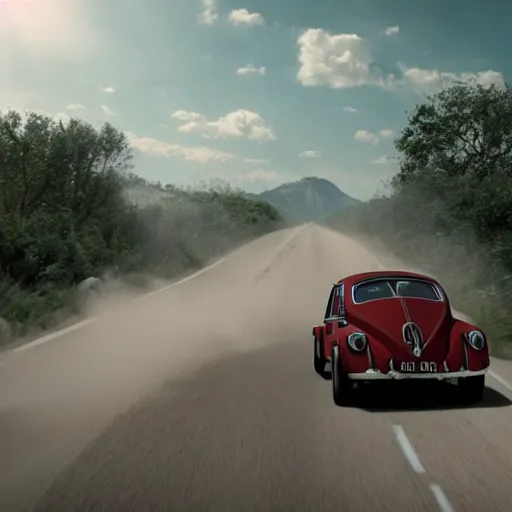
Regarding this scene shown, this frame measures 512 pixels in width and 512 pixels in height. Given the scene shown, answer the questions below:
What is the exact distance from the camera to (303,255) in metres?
37.3

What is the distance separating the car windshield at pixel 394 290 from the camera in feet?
30.2

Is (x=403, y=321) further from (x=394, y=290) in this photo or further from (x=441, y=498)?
(x=441, y=498)

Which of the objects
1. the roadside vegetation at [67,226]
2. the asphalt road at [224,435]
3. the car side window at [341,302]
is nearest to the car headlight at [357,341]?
the asphalt road at [224,435]

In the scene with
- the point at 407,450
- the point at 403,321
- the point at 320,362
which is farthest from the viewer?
the point at 320,362

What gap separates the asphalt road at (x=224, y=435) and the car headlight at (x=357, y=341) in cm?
70

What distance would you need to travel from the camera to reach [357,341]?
27.4 ft

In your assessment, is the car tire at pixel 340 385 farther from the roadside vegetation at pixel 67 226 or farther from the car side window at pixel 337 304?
the roadside vegetation at pixel 67 226

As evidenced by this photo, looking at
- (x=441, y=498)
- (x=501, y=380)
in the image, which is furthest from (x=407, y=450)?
(x=501, y=380)

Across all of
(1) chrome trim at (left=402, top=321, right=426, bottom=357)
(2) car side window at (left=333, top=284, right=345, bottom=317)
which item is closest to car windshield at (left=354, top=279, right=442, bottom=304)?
(2) car side window at (left=333, top=284, right=345, bottom=317)

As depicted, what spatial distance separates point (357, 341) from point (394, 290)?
121cm

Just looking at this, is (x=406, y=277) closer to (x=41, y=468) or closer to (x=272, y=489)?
(x=272, y=489)

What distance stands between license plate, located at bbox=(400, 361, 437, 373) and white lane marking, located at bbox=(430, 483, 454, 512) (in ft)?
8.49

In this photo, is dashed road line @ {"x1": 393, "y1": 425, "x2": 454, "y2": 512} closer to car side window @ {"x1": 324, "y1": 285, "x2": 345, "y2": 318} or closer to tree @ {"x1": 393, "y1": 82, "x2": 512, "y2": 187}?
car side window @ {"x1": 324, "y1": 285, "x2": 345, "y2": 318}

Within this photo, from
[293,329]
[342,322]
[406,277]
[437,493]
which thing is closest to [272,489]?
[437,493]
